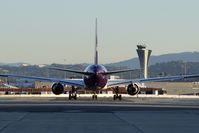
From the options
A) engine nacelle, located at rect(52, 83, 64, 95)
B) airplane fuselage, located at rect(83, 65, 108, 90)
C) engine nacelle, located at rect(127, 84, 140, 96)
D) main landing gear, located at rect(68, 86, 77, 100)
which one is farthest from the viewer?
main landing gear, located at rect(68, 86, 77, 100)

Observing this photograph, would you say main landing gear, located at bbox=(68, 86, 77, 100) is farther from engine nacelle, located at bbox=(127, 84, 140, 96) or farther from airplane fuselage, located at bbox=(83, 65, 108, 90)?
engine nacelle, located at bbox=(127, 84, 140, 96)

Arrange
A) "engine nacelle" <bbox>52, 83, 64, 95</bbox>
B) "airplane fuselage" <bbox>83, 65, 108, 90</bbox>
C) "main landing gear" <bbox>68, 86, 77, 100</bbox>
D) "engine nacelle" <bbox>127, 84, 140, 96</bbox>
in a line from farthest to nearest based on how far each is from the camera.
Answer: "main landing gear" <bbox>68, 86, 77, 100</bbox>, "engine nacelle" <bbox>127, 84, 140, 96</bbox>, "engine nacelle" <bbox>52, 83, 64, 95</bbox>, "airplane fuselage" <bbox>83, 65, 108, 90</bbox>

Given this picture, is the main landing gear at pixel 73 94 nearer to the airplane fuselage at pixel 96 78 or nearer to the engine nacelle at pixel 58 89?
the engine nacelle at pixel 58 89

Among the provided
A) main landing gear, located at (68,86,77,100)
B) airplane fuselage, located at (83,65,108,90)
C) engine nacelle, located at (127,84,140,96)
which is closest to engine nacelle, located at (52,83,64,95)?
main landing gear, located at (68,86,77,100)

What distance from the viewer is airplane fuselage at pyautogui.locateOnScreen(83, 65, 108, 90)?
2977 inches

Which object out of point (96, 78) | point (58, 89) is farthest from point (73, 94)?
point (96, 78)

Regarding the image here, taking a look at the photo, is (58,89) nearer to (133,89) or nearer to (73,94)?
(73,94)

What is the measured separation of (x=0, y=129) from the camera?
27.8 m

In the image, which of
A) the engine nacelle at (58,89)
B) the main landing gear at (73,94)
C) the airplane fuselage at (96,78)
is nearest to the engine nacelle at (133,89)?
the airplane fuselage at (96,78)

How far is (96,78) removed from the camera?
248ft

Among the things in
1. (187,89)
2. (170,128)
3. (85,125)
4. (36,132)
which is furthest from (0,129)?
(187,89)

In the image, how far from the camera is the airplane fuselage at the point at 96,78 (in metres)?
75.6

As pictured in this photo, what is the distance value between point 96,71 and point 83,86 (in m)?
4.94

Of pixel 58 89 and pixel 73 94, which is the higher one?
pixel 58 89
